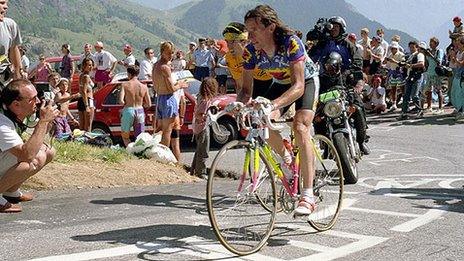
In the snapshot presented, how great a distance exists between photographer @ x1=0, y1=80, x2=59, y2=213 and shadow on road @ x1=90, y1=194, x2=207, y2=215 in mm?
1286

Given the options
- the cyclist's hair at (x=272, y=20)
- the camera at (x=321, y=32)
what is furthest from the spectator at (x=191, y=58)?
the cyclist's hair at (x=272, y=20)

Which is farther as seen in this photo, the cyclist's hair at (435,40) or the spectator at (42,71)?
the spectator at (42,71)

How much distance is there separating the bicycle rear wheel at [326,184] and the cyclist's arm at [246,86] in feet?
2.71

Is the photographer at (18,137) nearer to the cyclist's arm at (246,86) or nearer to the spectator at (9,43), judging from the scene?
the spectator at (9,43)

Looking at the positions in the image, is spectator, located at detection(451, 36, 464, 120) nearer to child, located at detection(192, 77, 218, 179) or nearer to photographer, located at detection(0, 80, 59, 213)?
child, located at detection(192, 77, 218, 179)

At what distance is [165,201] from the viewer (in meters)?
8.28

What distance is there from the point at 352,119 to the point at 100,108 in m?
8.59

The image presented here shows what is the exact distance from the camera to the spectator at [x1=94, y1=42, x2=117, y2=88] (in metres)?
21.5

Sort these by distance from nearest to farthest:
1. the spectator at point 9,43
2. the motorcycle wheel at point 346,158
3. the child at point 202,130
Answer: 1. the spectator at point 9,43
2. the motorcycle wheel at point 346,158
3. the child at point 202,130

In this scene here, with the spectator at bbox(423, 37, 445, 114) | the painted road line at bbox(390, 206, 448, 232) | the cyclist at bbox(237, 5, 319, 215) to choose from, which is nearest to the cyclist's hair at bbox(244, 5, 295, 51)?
the cyclist at bbox(237, 5, 319, 215)

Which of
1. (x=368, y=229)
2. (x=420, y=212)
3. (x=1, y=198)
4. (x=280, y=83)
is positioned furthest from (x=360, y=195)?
(x=1, y=198)

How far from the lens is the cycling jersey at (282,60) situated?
6184 millimetres

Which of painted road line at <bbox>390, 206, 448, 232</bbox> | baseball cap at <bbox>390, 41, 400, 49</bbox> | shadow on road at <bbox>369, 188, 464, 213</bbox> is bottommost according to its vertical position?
shadow on road at <bbox>369, 188, 464, 213</bbox>

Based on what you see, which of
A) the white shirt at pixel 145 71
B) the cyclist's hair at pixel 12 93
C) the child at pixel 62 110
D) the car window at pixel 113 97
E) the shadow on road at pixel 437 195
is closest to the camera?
the cyclist's hair at pixel 12 93
